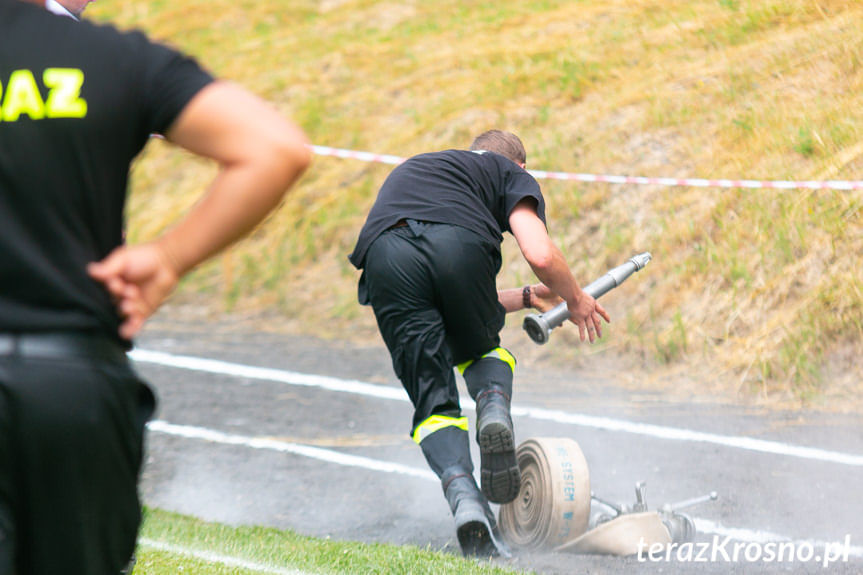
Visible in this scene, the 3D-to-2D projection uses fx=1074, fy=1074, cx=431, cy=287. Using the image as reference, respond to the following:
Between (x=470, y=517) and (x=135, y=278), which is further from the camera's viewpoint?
(x=470, y=517)

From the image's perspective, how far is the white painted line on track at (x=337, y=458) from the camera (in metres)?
4.63

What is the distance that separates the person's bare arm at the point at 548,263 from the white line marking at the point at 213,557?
1.49m

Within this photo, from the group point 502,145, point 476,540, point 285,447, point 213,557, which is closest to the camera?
Result: point 213,557

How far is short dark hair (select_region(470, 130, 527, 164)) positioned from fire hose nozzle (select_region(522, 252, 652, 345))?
689 millimetres

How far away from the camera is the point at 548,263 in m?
4.24

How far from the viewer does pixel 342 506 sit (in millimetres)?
5398

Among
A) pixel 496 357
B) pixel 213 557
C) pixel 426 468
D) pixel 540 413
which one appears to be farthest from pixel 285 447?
pixel 213 557

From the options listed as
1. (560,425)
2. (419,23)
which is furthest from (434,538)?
(419,23)

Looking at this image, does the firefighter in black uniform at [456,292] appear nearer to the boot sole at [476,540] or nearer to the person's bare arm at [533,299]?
the boot sole at [476,540]

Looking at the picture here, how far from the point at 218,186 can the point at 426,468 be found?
170 inches

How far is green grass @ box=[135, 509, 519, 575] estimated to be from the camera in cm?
394

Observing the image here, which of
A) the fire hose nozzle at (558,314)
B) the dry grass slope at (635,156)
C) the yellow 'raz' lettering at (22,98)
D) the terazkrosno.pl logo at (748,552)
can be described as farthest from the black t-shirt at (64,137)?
the dry grass slope at (635,156)

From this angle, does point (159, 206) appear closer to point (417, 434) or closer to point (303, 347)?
→ point (303, 347)

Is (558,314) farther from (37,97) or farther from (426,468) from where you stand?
(37,97)
